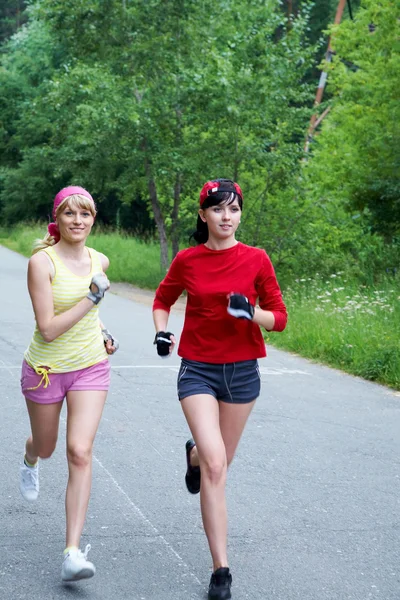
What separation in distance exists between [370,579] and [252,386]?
1.04m

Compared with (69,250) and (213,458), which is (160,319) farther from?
(213,458)

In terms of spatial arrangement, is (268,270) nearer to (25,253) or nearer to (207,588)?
(207,588)

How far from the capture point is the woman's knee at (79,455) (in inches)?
183

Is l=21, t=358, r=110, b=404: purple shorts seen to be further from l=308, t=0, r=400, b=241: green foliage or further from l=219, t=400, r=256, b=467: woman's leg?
l=308, t=0, r=400, b=241: green foliage

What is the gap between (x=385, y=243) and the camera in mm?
25500

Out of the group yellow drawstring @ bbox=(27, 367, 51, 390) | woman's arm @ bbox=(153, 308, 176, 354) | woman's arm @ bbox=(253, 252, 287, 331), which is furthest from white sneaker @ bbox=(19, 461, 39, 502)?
woman's arm @ bbox=(253, 252, 287, 331)

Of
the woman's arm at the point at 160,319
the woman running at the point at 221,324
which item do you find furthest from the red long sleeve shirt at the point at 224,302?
the woman's arm at the point at 160,319

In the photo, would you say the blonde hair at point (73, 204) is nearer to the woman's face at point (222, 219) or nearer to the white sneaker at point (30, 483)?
the woman's face at point (222, 219)

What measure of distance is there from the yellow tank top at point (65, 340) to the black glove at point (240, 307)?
695 mm

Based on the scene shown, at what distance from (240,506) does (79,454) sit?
1.74m

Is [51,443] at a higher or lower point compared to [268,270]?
lower

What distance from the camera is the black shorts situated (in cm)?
479

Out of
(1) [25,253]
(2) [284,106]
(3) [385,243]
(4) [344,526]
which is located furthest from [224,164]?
(4) [344,526]

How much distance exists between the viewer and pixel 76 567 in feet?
14.7
